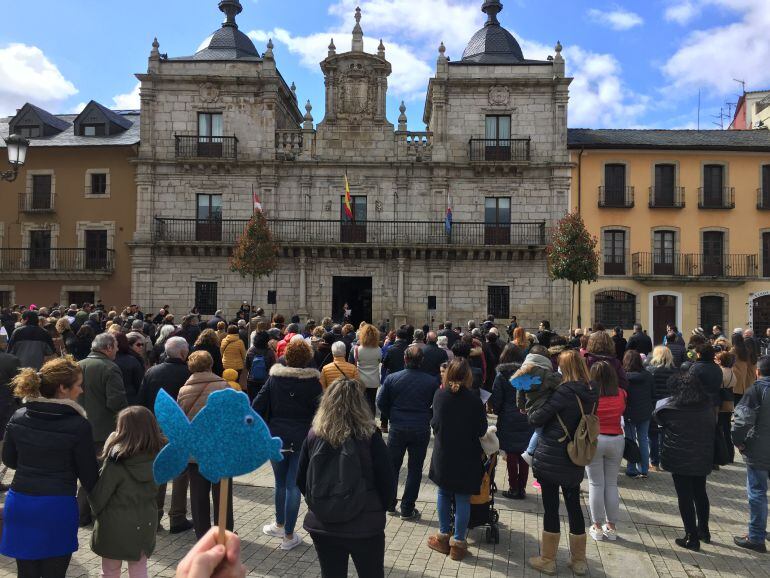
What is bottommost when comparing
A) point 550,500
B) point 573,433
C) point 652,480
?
point 652,480

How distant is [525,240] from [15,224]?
22.6 m

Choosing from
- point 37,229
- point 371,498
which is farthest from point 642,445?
point 37,229

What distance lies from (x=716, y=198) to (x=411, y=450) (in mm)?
24583

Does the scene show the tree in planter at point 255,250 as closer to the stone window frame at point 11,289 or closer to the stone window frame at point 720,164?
the stone window frame at point 11,289

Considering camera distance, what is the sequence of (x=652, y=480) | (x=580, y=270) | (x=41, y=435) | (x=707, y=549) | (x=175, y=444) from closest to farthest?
(x=175, y=444)
(x=41, y=435)
(x=707, y=549)
(x=652, y=480)
(x=580, y=270)

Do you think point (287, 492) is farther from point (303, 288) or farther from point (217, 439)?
point (303, 288)

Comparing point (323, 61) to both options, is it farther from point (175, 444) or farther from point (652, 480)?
point (175, 444)

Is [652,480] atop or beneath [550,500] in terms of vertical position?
beneath

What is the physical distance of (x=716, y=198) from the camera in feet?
84.5

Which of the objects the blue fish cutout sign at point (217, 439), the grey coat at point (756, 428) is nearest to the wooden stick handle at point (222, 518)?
the blue fish cutout sign at point (217, 439)

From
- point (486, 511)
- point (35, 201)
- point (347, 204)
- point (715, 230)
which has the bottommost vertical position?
point (486, 511)

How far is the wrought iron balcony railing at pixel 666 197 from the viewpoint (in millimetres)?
25484

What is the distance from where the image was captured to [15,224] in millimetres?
26406

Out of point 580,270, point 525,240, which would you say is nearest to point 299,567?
point 580,270
